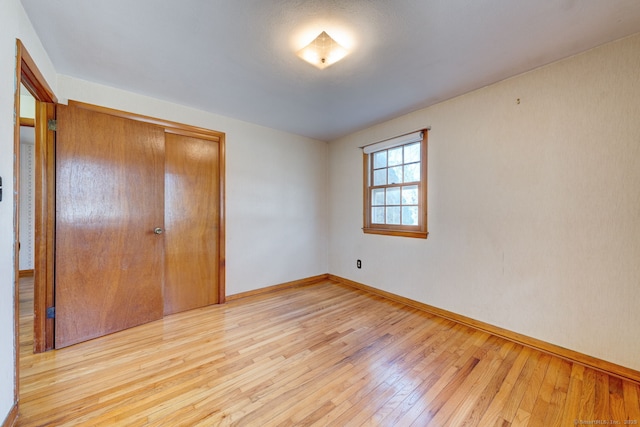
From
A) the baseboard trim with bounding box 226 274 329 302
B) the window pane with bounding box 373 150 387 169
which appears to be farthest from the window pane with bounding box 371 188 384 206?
the baseboard trim with bounding box 226 274 329 302

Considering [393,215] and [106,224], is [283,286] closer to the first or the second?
[393,215]

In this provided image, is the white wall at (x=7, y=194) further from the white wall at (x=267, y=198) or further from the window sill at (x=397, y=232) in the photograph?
the window sill at (x=397, y=232)

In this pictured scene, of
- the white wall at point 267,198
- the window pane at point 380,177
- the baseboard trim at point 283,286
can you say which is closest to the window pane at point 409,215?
the window pane at point 380,177

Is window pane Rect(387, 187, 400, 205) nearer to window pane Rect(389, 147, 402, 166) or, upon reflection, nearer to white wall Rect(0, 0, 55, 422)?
window pane Rect(389, 147, 402, 166)

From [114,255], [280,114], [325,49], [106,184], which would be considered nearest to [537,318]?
[325,49]

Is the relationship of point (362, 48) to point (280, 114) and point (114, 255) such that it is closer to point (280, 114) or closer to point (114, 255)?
point (280, 114)

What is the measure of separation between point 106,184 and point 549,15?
138 inches

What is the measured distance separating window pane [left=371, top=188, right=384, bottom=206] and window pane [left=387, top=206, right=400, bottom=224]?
0.55ft

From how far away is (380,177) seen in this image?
340 cm

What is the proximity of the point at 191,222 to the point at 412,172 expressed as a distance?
2686mm

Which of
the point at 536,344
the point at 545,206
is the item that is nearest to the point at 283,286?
the point at 536,344

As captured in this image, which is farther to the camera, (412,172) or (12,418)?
(412,172)

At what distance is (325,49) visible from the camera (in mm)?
1734

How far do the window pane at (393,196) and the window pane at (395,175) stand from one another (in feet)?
0.31
